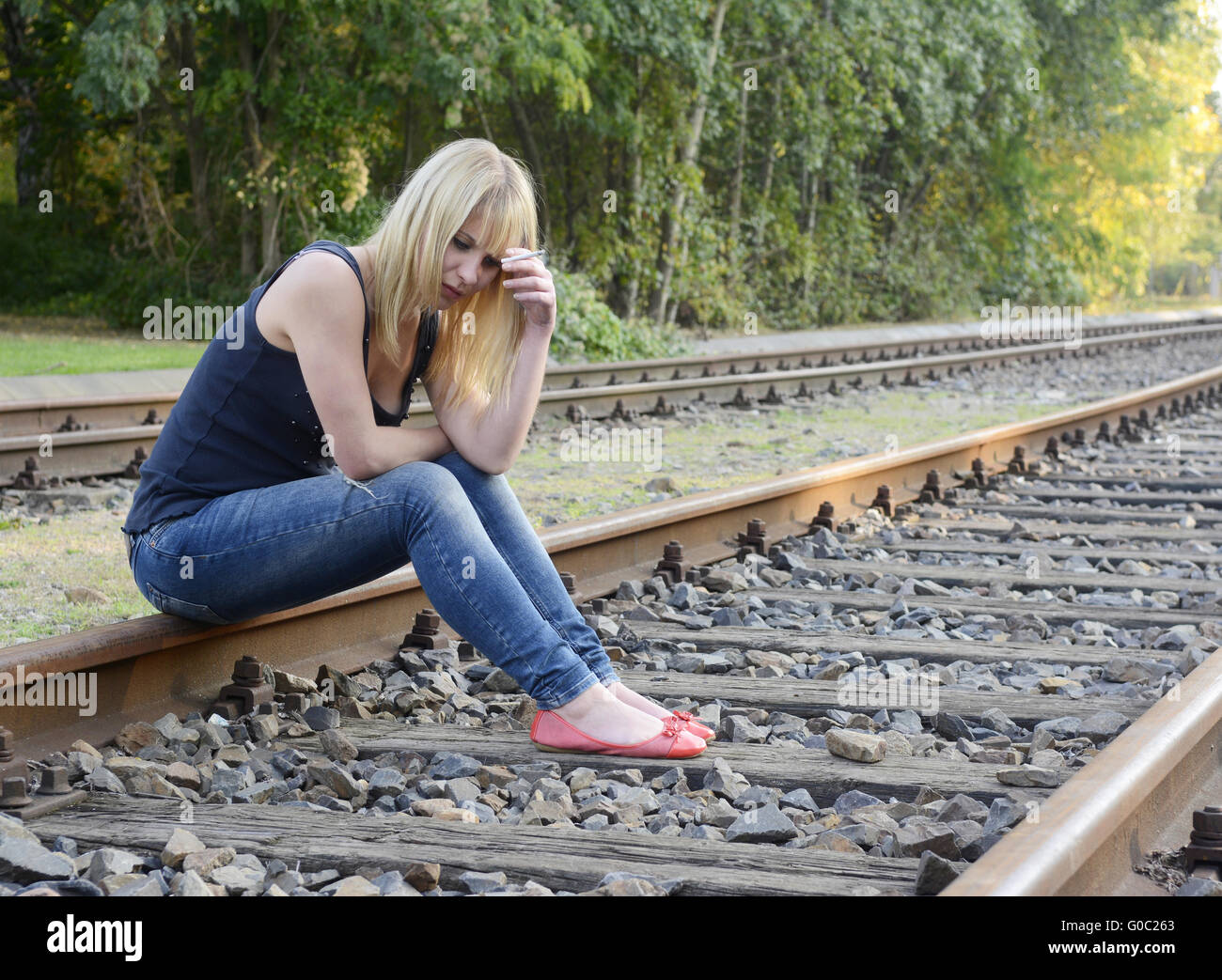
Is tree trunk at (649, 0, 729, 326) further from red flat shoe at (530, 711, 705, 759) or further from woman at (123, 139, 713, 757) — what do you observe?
red flat shoe at (530, 711, 705, 759)

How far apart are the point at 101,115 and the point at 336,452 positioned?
18.6 metres

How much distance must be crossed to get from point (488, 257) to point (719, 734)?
1.22 m

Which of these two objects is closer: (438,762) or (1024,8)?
(438,762)

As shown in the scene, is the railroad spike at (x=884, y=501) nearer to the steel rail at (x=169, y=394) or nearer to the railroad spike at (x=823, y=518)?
the railroad spike at (x=823, y=518)

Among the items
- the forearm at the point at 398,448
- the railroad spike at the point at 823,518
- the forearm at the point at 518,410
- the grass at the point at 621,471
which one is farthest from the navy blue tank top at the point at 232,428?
the railroad spike at the point at 823,518

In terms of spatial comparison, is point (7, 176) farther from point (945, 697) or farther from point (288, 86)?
point (945, 697)

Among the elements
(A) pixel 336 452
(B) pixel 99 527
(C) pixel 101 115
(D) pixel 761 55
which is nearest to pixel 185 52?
(C) pixel 101 115

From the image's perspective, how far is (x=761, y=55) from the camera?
2155 centimetres

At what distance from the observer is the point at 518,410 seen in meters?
A: 3.36

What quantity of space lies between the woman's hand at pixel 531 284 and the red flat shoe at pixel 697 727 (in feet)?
3.12

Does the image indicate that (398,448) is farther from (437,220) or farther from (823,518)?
(823,518)

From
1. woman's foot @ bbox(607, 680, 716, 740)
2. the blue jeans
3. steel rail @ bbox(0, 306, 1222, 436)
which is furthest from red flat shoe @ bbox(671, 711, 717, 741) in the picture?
steel rail @ bbox(0, 306, 1222, 436)

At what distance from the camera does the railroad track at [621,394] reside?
6.93 metres

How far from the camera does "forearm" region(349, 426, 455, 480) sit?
316 centimetres
